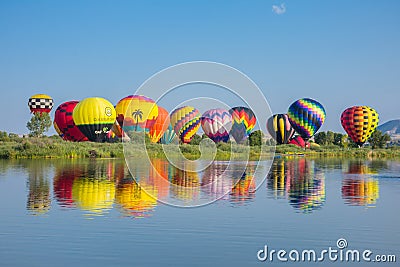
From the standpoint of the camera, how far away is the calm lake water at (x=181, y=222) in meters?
12.9

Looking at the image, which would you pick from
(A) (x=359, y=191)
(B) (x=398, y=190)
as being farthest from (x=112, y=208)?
(B) (x=398, y=190)

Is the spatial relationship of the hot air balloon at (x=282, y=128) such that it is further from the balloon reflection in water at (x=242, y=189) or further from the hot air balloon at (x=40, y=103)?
the balloon reflection in water at (x=242, y=189)

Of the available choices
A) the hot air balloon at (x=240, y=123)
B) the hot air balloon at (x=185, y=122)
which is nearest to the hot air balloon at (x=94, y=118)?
the hot air balloon at (x=185, y=122)

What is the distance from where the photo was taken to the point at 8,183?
26781 millimetres

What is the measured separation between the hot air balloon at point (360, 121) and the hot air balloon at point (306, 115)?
12.1 ft

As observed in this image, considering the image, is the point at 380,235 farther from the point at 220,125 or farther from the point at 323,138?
the point at 323,138

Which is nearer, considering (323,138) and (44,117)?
(44,117)

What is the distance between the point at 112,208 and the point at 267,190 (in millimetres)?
8860

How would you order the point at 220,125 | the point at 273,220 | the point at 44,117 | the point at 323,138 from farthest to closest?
the point at 323,138 → the point at 220,125 → the point at 44,117 → the point at 273,220

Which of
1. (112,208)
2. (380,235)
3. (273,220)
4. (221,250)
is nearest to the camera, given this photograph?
(221,250)

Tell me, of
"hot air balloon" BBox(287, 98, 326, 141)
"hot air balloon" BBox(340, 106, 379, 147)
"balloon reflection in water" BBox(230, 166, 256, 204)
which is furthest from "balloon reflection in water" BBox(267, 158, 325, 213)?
"hot air balloon" BBox(340, 106, 379, 147)

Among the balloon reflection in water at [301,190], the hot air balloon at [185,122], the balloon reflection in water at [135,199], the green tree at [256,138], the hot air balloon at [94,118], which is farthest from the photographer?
the green tree at [256,138]

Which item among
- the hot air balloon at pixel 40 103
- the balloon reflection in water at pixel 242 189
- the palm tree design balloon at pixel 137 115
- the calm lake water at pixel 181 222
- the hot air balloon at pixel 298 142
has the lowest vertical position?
the calm lake water at pixel 181 222

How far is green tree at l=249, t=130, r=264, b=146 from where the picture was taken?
95.5 metres
